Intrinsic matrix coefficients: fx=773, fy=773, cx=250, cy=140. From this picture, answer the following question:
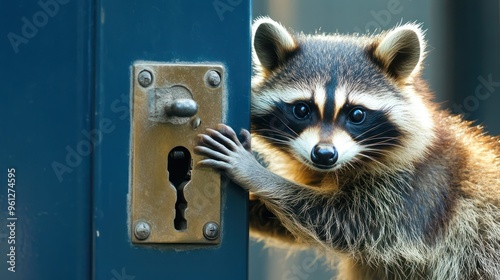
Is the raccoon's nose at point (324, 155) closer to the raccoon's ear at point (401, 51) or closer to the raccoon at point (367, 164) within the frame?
the raccoon at point (367, 164)

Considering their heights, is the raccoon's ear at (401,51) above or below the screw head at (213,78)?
above

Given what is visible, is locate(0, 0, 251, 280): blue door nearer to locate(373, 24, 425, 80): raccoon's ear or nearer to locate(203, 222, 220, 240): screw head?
locate(203, 222, 220, 240): screw head

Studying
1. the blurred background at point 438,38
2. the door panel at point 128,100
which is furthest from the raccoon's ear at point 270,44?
the blurred background at point 438,38

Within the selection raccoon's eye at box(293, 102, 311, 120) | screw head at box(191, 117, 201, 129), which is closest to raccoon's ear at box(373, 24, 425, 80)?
raccoon's eye at box(293, 102, 311, 120)

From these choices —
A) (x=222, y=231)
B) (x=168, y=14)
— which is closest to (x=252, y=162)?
(x=222, y=231)

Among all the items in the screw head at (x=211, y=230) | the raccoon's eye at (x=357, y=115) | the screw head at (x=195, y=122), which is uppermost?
the raccoon's eye at (x=357, y=115)

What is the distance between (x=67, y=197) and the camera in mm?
1896

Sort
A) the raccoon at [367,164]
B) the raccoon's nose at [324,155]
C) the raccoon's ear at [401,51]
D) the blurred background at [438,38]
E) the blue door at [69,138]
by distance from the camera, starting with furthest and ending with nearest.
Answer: the blurred background at [438,38] < the raccoon's ear at [401,51] < the raccoon at [367,164] < the raccoon's nose at [324,155] < the blue door at [69,138]

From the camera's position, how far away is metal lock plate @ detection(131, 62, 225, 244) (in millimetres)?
1899

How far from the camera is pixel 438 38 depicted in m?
5.21

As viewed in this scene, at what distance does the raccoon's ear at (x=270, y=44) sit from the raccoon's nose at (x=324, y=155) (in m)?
0.50

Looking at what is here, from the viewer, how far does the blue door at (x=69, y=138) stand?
189 centimetres

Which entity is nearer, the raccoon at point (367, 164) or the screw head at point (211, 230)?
the screw head at point (211, 230)

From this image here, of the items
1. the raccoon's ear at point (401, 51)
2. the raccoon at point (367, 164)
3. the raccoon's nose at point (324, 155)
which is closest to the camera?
the raccoon's nose at point (324, 155)
